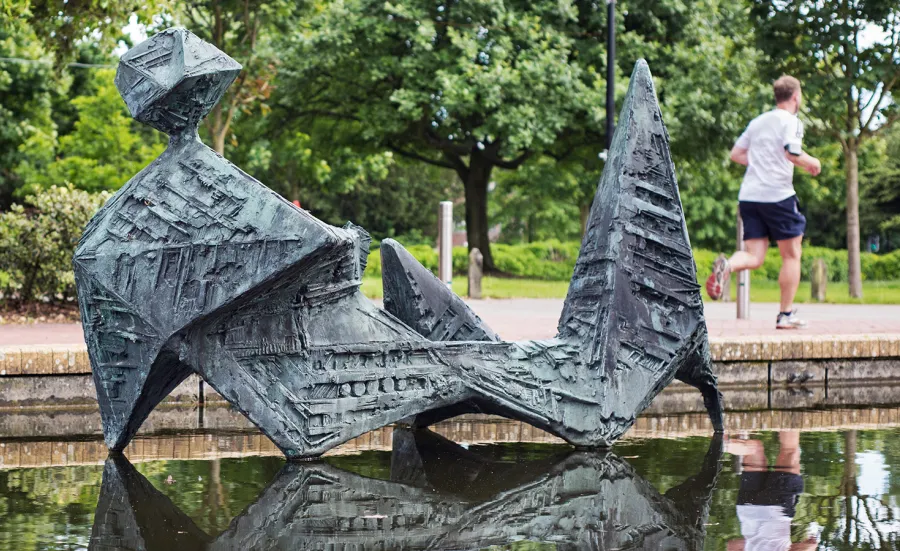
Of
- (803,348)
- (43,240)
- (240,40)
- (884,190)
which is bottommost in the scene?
(803,348)

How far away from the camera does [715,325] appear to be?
33.9ft

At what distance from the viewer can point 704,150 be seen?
23969 mm

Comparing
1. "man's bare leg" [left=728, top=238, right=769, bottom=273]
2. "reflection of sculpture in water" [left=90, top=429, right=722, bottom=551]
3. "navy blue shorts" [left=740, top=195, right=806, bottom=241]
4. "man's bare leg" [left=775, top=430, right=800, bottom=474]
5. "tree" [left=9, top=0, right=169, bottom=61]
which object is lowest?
"reflection of sculpture in water" [left=90, top=429, right=722, bottom=551]

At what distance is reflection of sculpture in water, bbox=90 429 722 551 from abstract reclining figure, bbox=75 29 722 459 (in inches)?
9.8

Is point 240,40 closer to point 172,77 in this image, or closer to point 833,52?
point 833,52

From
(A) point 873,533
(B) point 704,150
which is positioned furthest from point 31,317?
(B) point 704,150

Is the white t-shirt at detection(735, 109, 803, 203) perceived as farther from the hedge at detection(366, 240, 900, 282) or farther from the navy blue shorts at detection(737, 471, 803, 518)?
the hedge at detection(366, 240, 900, 282)

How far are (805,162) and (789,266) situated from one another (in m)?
1.08

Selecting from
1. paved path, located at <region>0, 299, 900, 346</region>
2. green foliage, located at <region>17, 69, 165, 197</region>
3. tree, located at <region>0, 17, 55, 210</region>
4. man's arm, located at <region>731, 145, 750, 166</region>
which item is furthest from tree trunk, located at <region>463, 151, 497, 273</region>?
man's arm, located at <region>731, 145, 750, 166</region>

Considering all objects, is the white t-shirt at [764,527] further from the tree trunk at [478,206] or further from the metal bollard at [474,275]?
the tree trunk at [478,206]

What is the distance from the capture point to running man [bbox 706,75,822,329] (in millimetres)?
7984

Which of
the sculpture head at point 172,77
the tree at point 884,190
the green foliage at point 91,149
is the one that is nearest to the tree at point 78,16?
the sculpture head at point 172,77

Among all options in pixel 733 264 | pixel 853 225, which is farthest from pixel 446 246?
pixel 853 225

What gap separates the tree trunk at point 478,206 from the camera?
26844 millimetres
